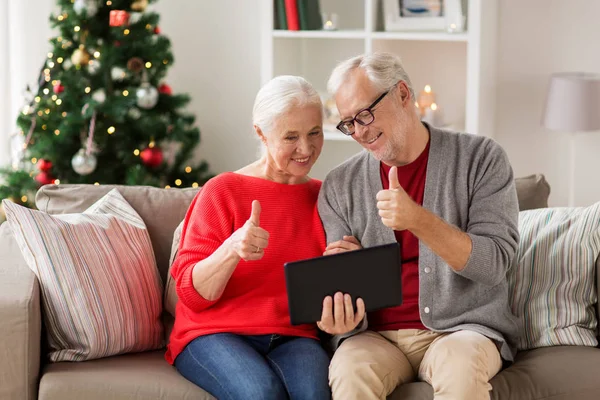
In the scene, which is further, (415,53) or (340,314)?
(415,53)

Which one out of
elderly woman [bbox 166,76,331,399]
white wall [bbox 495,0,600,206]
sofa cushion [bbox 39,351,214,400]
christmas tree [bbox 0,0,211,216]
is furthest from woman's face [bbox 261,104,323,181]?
white wall [bbox 495,0,600,206]

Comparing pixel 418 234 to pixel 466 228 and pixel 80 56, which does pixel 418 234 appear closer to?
pixel 466 228

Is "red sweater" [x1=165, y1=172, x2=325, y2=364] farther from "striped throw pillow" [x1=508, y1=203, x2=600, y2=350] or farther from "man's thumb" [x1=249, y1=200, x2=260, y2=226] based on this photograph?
"striped throw pillow" [x1=508, y1=203, x2=600, y2=350]

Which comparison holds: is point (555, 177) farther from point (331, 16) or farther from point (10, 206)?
point (10, 206)

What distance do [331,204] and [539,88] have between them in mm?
2069

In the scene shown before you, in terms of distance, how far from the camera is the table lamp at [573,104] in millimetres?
3756

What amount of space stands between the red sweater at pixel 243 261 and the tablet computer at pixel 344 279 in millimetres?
197

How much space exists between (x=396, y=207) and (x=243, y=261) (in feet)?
1.49

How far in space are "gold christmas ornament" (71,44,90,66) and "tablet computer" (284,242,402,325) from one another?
83.3 inches

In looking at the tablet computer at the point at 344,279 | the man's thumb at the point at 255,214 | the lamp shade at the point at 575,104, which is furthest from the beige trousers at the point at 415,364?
the lamp shade at the point at 575,104

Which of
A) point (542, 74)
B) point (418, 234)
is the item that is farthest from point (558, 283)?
point (542, 74)

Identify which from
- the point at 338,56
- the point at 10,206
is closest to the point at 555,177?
the point at 338,56

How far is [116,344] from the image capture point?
7.85ft

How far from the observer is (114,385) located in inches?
88.8
